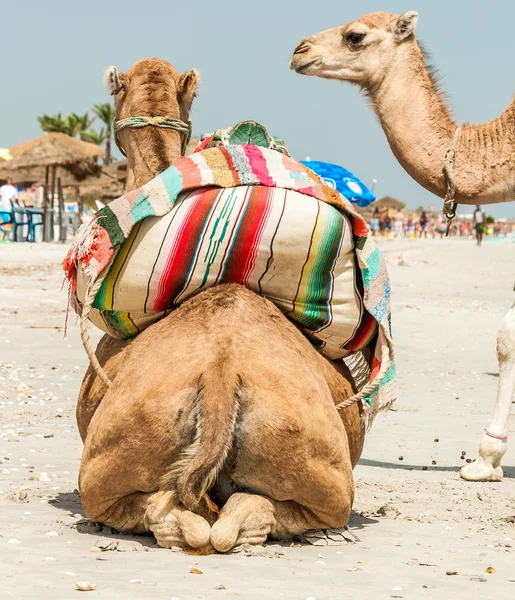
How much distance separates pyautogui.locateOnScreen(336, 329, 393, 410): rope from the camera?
15.4 ft

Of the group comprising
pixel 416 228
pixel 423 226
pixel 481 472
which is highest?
pixel 423 226

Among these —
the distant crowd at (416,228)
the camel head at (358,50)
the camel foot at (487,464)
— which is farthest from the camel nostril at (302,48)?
the distant crowd at (416,228)

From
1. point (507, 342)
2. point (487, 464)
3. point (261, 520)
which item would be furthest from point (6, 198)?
point (261, 520)

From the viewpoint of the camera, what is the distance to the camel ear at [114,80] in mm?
5434

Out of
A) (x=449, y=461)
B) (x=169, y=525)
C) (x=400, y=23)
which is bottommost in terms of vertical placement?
(x=449, y=461)

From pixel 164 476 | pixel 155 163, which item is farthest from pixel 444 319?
pixel 164 476

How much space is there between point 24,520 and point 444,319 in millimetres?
12504

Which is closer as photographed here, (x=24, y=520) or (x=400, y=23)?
(x=24, y=520)

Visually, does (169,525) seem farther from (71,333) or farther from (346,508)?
(71,333)

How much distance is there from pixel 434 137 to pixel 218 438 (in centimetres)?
410

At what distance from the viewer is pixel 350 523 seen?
4941mm

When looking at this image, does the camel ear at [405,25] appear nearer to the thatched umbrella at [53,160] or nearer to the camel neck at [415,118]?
the camel neck at [415,118]

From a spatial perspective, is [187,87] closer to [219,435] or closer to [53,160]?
[219,435]

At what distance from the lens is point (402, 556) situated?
432 cm
